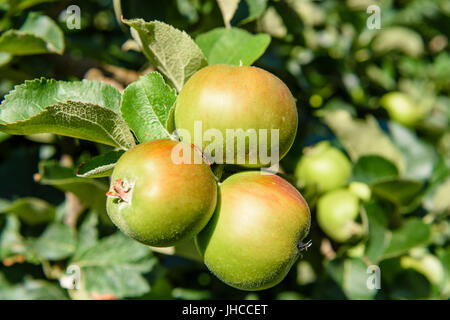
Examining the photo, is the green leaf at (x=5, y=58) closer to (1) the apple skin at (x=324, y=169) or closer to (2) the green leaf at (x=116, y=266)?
(2) the green leaf at (x=116, y=266)

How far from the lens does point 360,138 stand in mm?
1274

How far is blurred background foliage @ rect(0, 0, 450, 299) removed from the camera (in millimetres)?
955

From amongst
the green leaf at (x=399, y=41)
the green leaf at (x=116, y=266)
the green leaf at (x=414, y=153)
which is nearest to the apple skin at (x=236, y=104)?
the green leaf at (x=116, y=266)

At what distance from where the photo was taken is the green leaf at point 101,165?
0.66 meters

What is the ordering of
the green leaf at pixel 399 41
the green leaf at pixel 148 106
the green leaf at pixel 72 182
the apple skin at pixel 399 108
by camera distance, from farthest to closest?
the green leaf at pixel 399 41, the apple skin at pixel 399 108, the green leaf at pixel 72 182, the green leaf at pixel 148 106

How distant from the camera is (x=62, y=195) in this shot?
1.14 metres

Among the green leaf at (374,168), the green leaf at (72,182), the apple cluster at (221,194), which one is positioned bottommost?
the green leaf at (374,168)

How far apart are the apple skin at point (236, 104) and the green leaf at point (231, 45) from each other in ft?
0.44

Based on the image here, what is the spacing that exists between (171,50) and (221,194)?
0.86 ft

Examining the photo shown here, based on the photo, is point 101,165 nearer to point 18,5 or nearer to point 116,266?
point 116,266

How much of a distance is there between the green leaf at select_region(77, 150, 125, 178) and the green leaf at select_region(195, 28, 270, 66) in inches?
10.6

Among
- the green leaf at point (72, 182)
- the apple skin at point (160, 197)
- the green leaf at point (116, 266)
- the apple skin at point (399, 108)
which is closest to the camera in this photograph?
the apple skin at point (160, 197)
